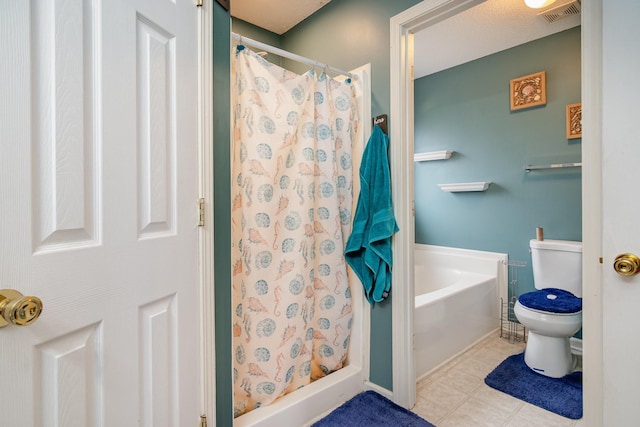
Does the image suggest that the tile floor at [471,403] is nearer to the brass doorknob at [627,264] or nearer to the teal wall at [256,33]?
the brass doorknob at [627,264]

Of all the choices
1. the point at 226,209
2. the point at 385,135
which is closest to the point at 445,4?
the point at 385,135

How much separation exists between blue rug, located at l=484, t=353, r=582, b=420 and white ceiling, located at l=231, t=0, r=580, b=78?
2.30 m

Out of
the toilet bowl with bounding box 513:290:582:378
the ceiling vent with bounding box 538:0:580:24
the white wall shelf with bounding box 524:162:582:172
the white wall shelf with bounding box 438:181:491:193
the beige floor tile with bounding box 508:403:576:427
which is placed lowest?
the beige floor tile with bounding box 508:403:576:427

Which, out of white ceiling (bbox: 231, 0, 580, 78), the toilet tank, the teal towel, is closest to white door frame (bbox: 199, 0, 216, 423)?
the teal towel

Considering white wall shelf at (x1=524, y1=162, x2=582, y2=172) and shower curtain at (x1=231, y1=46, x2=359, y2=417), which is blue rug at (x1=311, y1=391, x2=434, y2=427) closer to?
shower curtain at (x1=231, y1=46, x2=359, y2=417)

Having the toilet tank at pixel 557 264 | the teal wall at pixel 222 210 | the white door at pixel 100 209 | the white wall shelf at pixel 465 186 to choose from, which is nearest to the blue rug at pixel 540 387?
the toilet tank at pixel 557 264

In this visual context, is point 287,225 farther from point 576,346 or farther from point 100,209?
point 576,346

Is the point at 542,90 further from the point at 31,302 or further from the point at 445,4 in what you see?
the point at 31,302

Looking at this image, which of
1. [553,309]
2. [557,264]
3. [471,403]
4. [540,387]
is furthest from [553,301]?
[471,403]

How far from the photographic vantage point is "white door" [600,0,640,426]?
94 cm

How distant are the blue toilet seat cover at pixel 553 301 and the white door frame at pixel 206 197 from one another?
6.67ft

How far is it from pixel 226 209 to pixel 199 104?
398mm

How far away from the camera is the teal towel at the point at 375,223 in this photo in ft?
5.61

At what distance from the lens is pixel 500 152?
→ 280 cm
